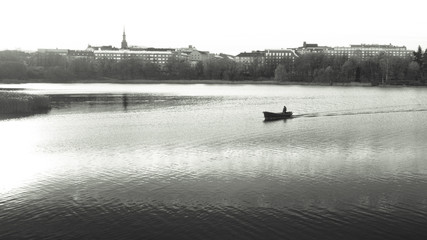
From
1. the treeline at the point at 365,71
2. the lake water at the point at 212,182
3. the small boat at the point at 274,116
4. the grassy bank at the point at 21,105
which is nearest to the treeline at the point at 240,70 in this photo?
the treeline at the point at 365,71

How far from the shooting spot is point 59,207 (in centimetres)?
1998

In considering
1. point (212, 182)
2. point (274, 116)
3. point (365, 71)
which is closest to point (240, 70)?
point (365, 71)

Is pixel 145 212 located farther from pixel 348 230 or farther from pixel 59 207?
pixel 348 230

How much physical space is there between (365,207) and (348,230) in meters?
3.03

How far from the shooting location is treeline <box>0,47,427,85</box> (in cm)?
14138

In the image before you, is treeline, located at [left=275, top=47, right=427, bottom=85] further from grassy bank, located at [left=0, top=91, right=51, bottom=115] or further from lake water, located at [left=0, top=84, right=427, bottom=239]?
grassy bank, located at [left=0, top=91, right=51, bottom=115]

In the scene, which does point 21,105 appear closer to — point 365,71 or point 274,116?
point 274,116

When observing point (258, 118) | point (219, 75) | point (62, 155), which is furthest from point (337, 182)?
point (219, 75)

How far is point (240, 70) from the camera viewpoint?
16738 centimetres

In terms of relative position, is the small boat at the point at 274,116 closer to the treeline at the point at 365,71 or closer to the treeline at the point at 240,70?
the treeline at the point at 365,71

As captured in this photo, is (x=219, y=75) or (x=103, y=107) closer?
(x=103, y=107)

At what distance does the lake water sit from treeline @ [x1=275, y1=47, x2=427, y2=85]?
100 metres

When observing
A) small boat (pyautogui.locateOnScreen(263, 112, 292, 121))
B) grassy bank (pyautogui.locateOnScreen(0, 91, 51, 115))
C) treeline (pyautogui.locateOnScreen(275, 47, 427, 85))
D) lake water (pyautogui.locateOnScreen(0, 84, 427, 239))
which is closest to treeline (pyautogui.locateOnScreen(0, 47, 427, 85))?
treeline (pyautogui.locateOnScreen(275, 47, 427, 85))

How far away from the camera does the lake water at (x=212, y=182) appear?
57.7ft
